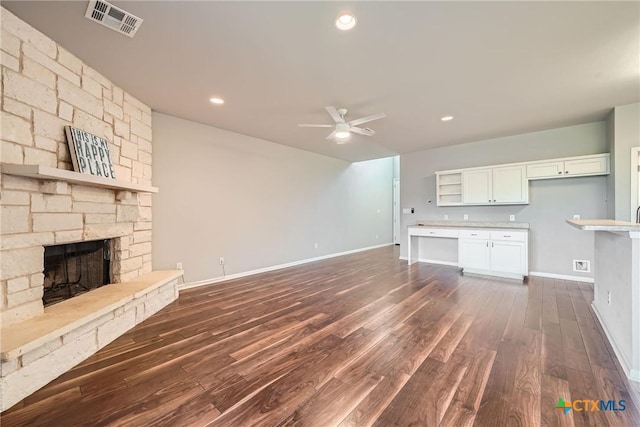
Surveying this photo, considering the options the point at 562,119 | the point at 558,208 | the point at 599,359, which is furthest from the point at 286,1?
the point at 558,208

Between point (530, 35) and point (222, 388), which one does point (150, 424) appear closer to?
point (222, 388)

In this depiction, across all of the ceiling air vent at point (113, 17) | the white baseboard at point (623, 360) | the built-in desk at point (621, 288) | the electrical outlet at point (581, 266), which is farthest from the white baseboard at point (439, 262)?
the ceiling air vent at point (113, 17)

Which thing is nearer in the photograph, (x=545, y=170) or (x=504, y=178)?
(x=545, y=170)

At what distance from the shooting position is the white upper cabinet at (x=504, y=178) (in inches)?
A: 158

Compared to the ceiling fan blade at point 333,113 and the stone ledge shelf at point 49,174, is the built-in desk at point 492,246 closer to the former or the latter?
the ceiling fan blade at point 333,113

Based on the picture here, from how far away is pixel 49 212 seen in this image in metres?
2.12

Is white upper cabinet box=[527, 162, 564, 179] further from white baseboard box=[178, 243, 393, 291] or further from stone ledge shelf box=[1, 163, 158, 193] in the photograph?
stone ledge shelf box=[1, 163, 158, 193]

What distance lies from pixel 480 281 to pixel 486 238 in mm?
861

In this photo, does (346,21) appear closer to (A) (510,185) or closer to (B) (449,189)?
(A) (510,185)

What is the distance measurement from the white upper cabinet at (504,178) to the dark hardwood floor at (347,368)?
198cm

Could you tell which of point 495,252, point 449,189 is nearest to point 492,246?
point 495,252

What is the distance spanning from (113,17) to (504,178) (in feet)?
19.3

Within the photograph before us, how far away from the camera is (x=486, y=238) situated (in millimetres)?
4629

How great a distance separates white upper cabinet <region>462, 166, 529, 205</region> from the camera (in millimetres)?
4547
